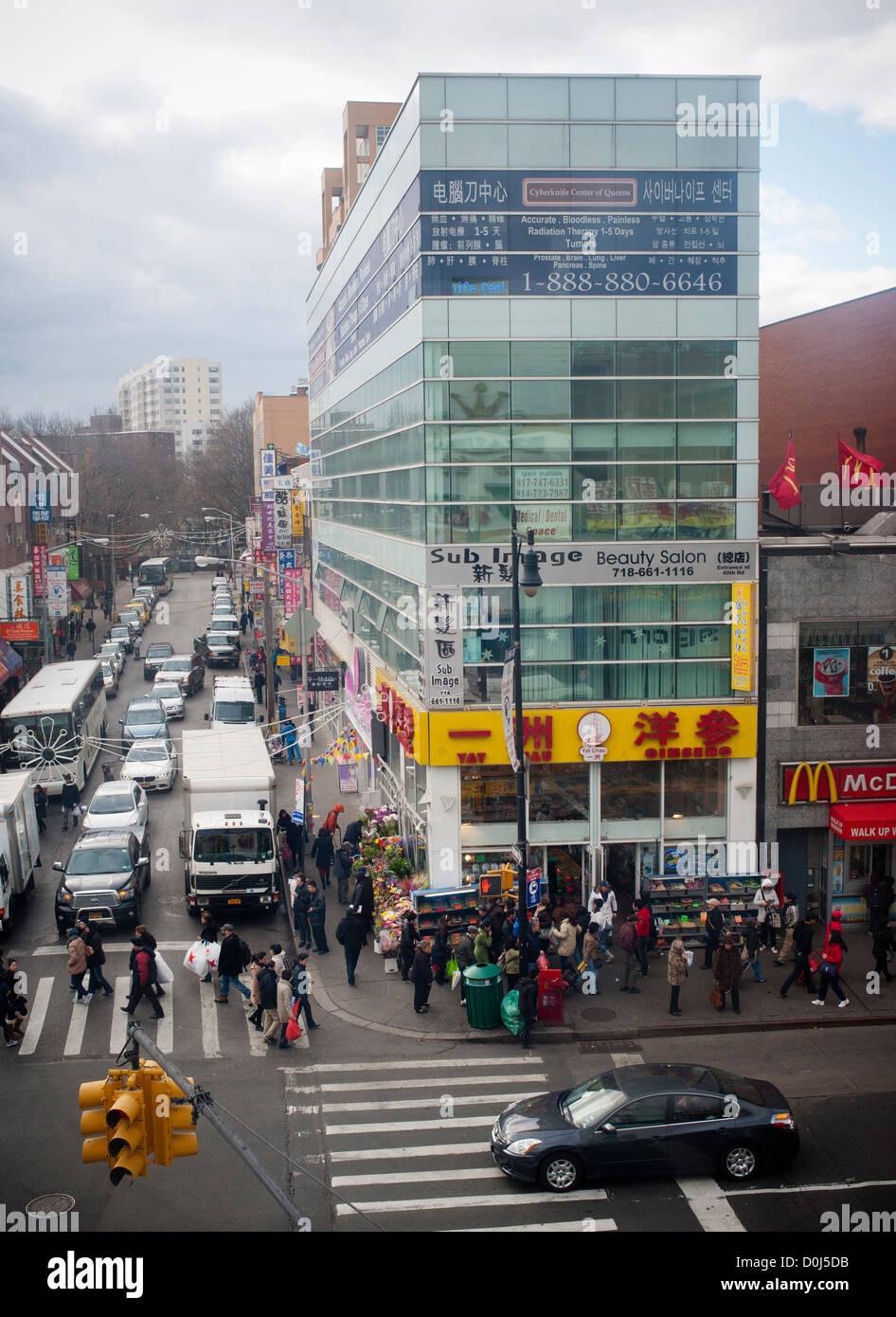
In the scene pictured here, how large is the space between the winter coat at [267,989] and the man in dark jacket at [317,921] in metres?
3.96

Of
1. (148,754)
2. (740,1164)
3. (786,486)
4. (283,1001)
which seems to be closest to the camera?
(740,1164)

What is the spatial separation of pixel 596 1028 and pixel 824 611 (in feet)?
32.5

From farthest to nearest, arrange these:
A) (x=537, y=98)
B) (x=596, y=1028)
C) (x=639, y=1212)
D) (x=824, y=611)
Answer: (x=824, y=611) → (x=537, y=98) → (x=596, y=1028) → (x=639, y=1212)

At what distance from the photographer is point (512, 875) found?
22547mm

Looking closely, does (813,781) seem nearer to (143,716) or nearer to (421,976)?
(421,976)

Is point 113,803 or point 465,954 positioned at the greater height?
point 113,803

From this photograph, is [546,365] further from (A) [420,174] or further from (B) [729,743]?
(B) [729,743]

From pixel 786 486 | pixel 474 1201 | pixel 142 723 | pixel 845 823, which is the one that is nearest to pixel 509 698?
pixel 845 823

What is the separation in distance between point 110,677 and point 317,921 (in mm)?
35913

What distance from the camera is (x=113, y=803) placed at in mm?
29359

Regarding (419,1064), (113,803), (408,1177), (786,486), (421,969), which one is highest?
(786,486)

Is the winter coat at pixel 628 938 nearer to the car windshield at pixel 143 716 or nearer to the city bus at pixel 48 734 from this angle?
the city bus at pixel 48 734

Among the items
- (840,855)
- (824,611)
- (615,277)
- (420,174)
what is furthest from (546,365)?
(840,855)
